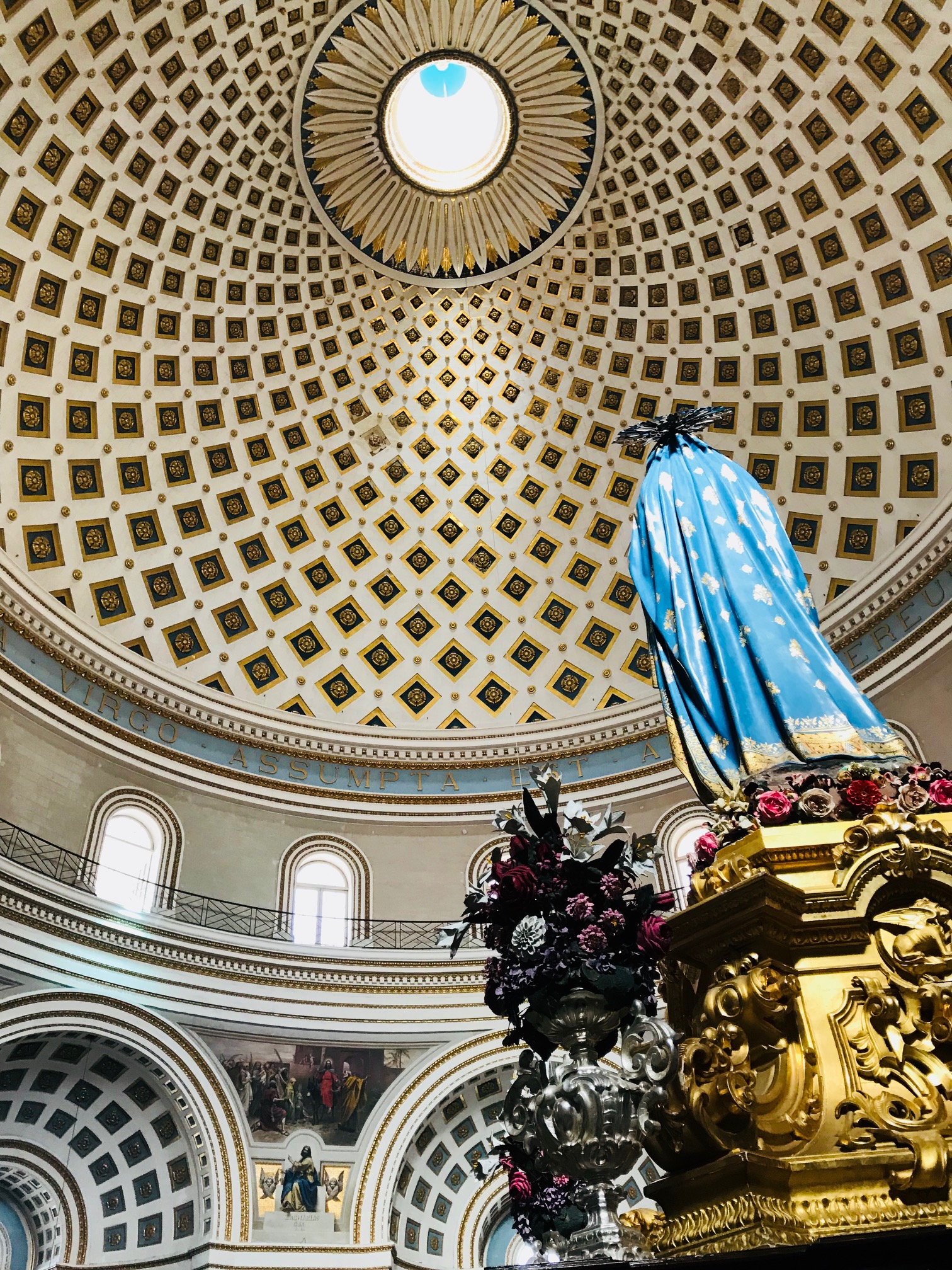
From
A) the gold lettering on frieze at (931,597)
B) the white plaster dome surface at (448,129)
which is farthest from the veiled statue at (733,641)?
the white plaster dome surface at (448,129)

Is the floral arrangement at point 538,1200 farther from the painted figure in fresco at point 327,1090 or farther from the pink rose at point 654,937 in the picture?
the painted figure in fresco at point 327,1090

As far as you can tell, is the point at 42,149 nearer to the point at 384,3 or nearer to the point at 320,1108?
the point at 384,3

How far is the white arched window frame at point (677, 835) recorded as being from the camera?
66.5 feet

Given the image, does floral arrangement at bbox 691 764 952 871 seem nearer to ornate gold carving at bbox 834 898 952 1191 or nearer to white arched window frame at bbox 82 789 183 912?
ornate gold carving at bbox 834 898 952 1191

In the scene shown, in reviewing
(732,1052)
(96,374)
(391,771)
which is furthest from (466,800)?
(732,1052)

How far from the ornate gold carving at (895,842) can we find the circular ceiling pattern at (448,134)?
73.7ft

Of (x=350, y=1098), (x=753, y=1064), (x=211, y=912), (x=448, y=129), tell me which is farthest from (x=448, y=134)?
(x=753, y=1064)

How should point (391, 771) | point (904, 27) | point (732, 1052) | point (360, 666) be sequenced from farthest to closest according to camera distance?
1. point (360, 666)
2. point (391, 771)
3. point (904, 27)
4. point (732, 1052)

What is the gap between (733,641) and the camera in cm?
567

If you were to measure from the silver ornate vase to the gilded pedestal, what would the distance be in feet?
0.47

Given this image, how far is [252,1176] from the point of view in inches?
656

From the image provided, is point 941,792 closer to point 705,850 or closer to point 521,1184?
point 705,850

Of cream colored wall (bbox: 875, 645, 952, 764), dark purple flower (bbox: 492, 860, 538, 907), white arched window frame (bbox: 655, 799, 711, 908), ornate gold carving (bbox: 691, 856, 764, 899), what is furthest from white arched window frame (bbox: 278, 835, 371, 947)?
ornate gold carving (bbox: 691, 856, 764, 899)

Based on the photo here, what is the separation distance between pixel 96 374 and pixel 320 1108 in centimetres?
1517
